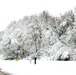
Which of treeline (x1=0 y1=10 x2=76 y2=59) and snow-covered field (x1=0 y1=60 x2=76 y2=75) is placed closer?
snow-covered field (x1=0 y1=60 x2=76 y2=75)

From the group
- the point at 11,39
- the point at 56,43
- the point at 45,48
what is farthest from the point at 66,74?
the point at 11,39

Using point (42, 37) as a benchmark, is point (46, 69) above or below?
below

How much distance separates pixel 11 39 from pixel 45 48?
10.5 meters

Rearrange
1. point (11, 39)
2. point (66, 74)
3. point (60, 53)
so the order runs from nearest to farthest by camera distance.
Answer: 1. point (66, 74)
2. point (60, 53)
3. point (11, 39)

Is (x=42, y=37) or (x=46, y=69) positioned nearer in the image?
(x=46, y=69)

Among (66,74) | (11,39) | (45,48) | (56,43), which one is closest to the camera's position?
(66,74)

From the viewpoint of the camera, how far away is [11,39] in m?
48.2

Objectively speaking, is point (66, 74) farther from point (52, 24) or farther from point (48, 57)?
point (52, 24)

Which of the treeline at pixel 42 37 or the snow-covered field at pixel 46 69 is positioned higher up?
the treeline at pixel 42 37

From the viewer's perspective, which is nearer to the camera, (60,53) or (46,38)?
(60,53)

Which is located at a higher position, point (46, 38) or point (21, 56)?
point (46, 38)

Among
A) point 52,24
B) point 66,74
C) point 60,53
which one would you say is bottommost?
point 66,74

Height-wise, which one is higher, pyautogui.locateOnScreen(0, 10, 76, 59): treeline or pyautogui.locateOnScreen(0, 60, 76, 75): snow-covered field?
pyautogui.locateOnScreen(0, 10, 76, 59): treeline

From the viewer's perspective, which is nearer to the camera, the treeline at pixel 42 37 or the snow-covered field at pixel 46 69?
the snow-covered field at pixel 46 69
